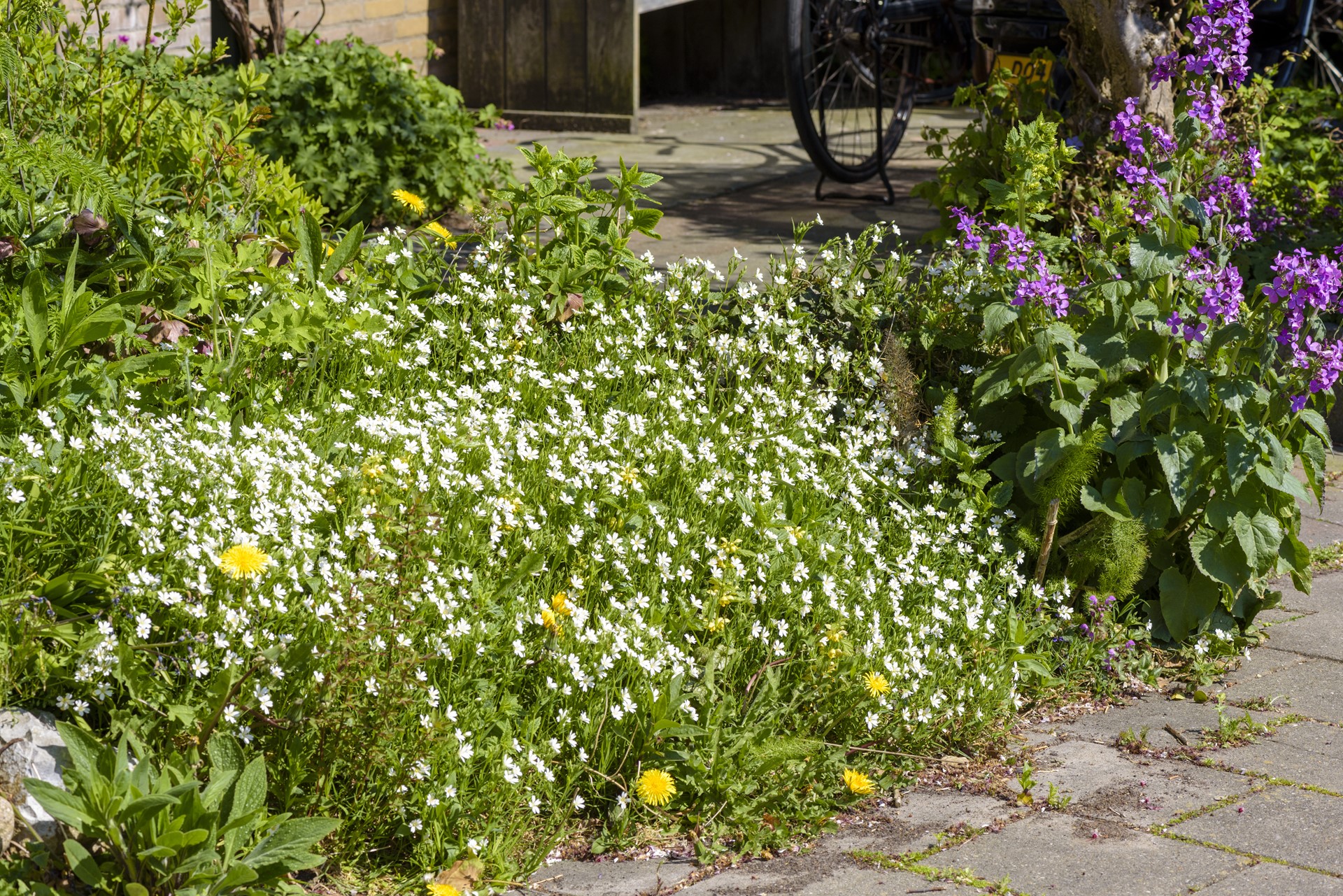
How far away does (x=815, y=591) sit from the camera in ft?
10.5

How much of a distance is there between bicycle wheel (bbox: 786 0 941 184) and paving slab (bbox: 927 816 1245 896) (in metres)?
4.66

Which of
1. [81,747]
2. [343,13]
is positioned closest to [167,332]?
[81,747]

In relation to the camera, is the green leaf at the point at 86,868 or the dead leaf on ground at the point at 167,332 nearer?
the green leaf at the point at 86,868

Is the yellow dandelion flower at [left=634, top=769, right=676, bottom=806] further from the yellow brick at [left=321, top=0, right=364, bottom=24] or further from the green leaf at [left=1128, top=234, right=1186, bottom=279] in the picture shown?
the yellow brick at [left=321, top=0, right=364, bottom=24]

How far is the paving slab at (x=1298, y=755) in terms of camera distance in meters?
2.97

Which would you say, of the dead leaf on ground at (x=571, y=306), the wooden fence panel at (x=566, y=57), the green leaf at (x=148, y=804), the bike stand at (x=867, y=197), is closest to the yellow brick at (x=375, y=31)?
the wooden fence panel at (x=566, y=57)

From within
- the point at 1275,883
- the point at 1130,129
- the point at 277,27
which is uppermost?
the point at 277,27

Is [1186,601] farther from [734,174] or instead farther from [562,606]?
[734,174]

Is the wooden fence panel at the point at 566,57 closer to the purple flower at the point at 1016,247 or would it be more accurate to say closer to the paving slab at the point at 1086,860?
the purple flower at the point at 1016,247

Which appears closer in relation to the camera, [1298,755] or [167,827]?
[167,827]

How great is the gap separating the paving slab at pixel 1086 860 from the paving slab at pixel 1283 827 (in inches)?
2.9

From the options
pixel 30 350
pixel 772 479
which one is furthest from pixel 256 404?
pixel 772 479

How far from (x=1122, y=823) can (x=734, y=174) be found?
597 centimetres

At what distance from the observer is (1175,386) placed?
10.8ft
